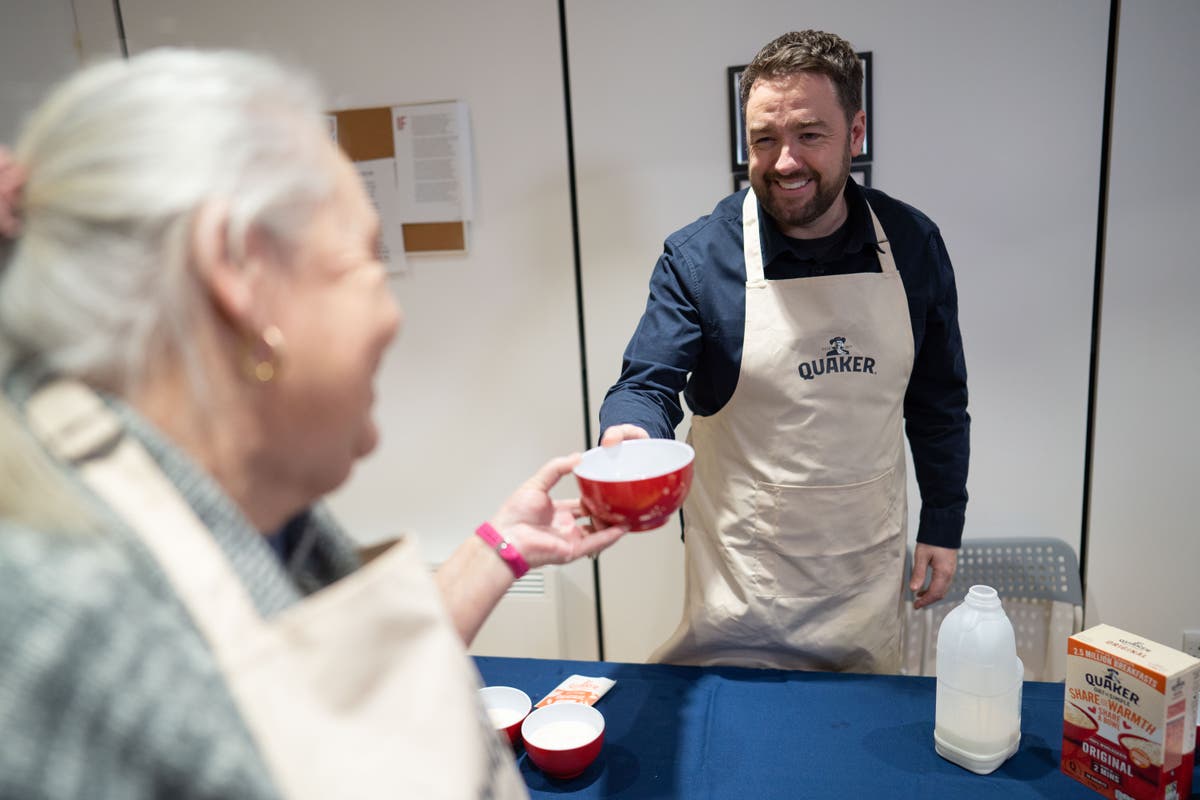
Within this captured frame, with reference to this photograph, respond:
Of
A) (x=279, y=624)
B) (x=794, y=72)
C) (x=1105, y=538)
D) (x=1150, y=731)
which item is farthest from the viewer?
(x=1105, y=538)

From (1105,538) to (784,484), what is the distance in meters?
1.31

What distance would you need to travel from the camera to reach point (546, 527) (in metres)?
1.23

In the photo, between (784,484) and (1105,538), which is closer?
(784,484)

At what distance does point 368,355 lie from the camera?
69 cm

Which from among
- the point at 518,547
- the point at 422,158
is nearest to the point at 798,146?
the point at 518,547

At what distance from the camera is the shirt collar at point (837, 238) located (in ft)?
5.57

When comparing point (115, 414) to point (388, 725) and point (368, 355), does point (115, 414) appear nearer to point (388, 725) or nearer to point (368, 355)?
point (368, 355)

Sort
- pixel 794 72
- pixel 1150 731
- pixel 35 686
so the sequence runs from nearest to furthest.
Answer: pixel 35 686
pixel 1150 731
pixel 794 72

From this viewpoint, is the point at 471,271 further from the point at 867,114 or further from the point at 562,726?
the point at 562,726

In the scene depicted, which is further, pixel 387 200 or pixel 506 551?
pixel 387 200

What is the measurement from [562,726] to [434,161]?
5.97 feet

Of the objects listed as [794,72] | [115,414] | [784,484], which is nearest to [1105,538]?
[784,484]

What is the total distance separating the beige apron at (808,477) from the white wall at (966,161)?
680mm

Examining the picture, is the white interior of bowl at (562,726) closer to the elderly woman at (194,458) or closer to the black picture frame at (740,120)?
the elderly woman at (194,458)
